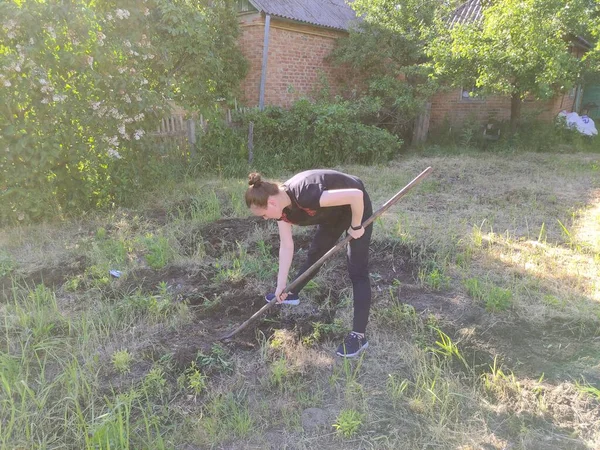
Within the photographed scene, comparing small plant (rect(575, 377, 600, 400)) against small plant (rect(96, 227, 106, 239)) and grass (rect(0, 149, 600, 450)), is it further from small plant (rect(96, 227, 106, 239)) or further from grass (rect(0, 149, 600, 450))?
Result: small plant (rect(96, 227, 106, 239))

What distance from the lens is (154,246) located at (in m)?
4.18

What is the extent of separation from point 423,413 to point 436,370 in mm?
292

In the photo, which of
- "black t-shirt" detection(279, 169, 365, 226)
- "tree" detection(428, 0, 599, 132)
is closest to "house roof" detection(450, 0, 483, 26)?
"tree" detection(428, 0, 599, 132)

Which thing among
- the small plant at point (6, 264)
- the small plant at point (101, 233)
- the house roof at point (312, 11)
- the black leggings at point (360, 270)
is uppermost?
the house roof at point (312, 11)

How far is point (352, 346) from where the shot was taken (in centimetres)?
273

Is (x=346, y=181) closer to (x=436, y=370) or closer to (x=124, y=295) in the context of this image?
(x=436, y=370)

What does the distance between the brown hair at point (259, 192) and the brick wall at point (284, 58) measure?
29.5 feet

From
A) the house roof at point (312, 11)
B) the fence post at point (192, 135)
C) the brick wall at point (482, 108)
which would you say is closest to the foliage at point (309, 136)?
the fence post at point (192, 135)

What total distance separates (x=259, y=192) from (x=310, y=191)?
29cm

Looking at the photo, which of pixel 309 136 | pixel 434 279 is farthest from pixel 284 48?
pixel 434 279

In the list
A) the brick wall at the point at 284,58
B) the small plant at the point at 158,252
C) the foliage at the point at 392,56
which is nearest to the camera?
the small plant at the point at 158,252

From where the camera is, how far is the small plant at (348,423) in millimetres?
2168

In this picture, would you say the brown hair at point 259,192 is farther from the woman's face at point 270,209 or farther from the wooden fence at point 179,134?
the wooden fence at point 179,134

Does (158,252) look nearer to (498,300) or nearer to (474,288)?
(474,288)
